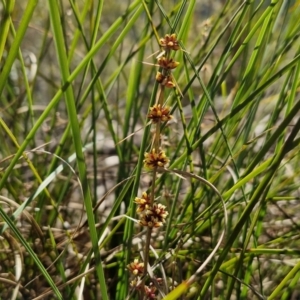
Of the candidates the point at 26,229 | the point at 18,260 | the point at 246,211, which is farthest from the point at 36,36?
the point at 246,211

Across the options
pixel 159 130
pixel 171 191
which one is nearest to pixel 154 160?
pixel 159 130

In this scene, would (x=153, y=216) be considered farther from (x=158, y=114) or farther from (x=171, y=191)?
(x=171, y=191)

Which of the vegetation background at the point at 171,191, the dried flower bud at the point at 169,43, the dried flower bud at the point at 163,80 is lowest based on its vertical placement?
the vegetation background at the point at 171,191

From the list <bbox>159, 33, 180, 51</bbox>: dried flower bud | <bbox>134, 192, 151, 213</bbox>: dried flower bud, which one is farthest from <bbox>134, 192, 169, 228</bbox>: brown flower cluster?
<bbox>159, 33, 180, 51</bbox>: dried flower bud

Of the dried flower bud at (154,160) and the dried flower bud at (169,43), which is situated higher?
the dried flower bud at (169,43)

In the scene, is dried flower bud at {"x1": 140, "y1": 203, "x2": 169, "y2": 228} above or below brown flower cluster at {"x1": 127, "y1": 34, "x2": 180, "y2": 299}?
below

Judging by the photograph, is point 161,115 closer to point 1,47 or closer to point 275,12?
point 1,47

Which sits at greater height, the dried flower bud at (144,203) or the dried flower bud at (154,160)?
the dried flower bud at (154,160)

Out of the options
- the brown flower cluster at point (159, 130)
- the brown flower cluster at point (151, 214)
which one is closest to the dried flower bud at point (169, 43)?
the brown flower cluster at point (159, 130)

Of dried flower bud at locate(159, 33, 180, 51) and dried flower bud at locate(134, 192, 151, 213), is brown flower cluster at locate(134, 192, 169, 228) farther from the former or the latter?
dried flower bud at locate(159, 33, 180, 51)

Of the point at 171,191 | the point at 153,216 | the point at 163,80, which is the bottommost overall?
the point at 171,191

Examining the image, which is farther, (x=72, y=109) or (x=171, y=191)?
(x=171, y=191)

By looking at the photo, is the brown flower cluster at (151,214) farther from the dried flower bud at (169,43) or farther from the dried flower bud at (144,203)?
the dried flower bud at (169,43)
